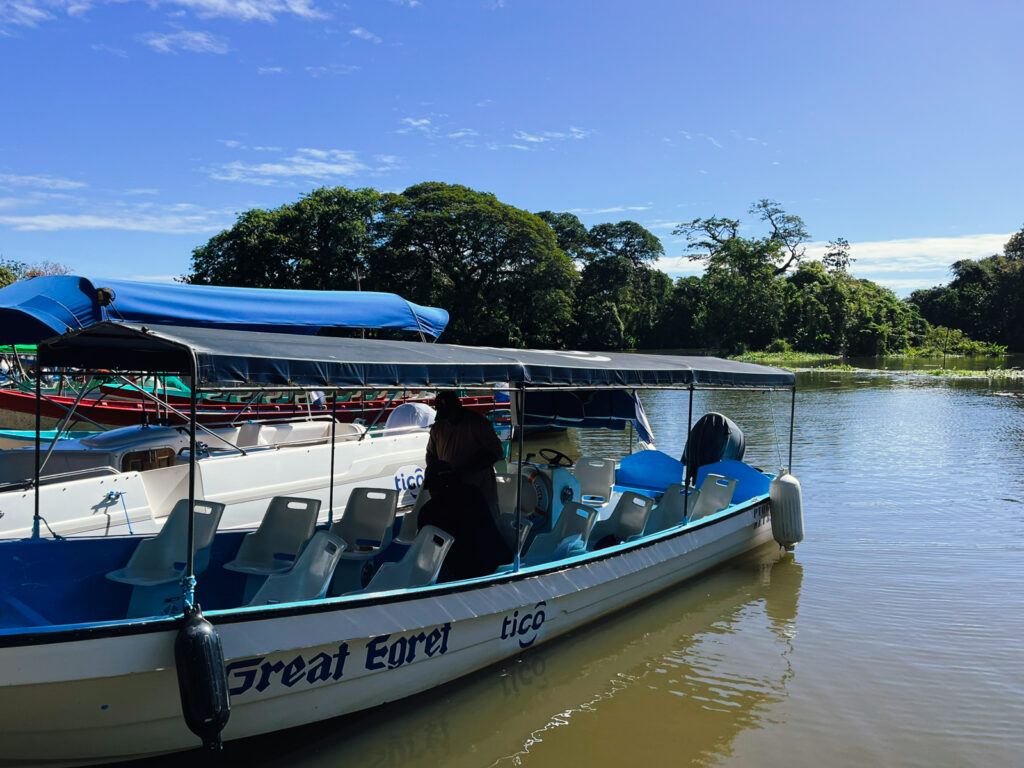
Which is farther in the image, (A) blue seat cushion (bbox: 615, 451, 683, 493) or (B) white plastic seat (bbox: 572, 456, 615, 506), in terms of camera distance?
(A) blue seat cushion (bbox: 615, 451, 683, 493)

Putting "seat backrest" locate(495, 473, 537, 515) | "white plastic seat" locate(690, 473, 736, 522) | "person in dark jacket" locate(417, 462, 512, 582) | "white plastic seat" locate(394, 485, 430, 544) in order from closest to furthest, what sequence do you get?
1. "person in dark jacket" locate(417, 462, 512, 582)
2. "white plastic seat" locate(394, 485, 430, 544)
3. "seat backrest" locate(495, 473, 537, 515)
4. "white plastic seat" locate(690, 473, 736, 522)

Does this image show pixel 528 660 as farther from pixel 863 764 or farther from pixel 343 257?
pixel 343 257

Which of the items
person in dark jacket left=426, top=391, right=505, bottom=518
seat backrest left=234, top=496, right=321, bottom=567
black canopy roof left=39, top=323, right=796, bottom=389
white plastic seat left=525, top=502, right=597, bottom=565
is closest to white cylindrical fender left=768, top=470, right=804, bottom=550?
black canopy roof left=39, top=323, right=796, bottom=389

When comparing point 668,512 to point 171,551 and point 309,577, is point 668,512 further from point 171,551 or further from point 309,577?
point 171,551

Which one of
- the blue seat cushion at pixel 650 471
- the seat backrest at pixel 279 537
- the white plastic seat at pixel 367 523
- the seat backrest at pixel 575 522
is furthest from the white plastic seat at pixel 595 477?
the seat backrest at pixel 279 537

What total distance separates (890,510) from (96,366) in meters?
11.3

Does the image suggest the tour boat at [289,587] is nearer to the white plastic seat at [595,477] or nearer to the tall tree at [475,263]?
the white plastic seat at [595,477]

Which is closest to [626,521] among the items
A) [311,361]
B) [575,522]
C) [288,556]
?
[575,522]

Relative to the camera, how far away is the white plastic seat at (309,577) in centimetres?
529

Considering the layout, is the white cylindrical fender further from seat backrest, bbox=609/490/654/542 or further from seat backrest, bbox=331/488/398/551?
seat backrest, bbox=331/488/398/551

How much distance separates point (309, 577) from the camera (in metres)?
5.34

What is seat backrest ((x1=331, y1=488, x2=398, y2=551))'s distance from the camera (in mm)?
6582

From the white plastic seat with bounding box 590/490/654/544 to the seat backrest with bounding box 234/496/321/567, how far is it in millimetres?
2789

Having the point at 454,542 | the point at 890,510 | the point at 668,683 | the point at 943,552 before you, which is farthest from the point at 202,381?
the point at 890,510
